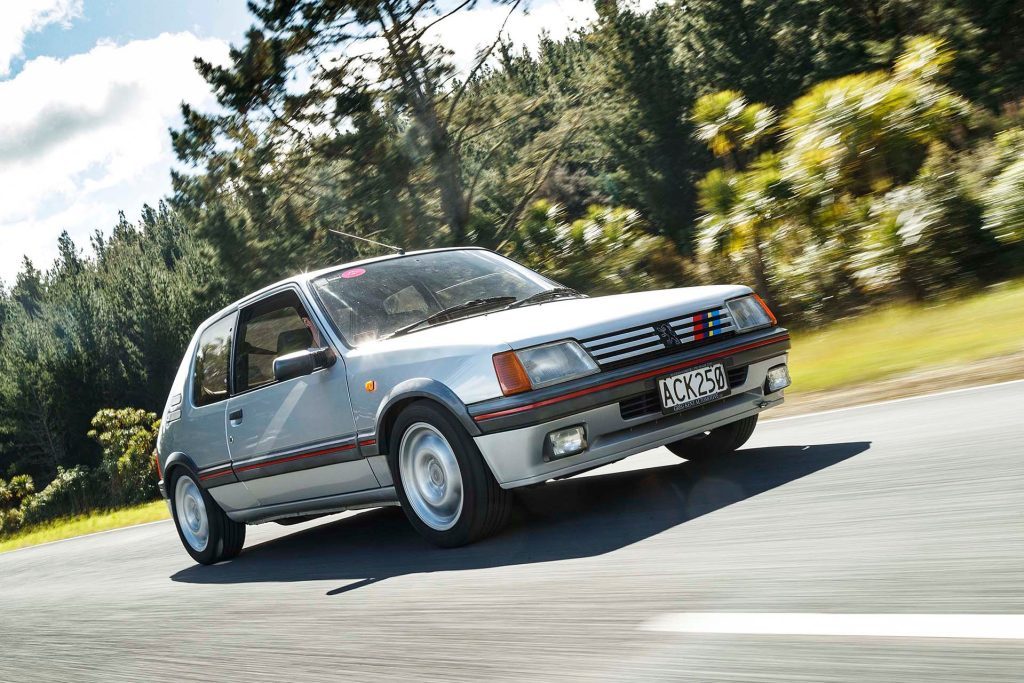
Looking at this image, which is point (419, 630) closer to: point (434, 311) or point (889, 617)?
point (889, 617)

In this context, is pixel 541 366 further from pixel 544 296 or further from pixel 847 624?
pixel 847 624

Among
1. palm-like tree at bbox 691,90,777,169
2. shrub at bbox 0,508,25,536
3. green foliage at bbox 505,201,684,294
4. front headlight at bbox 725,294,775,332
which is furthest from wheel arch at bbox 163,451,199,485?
shrub at bbox 0,508,25,536

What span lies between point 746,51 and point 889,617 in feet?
176

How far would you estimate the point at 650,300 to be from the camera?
218 inches

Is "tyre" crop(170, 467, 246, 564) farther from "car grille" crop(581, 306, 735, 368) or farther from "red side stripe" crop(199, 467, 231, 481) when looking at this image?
"car grille" crop(581, 306, 735, 368)

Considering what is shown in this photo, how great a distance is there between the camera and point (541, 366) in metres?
4.95

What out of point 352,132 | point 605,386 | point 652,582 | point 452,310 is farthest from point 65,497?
point 652,582

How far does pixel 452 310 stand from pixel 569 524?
1.39 meters

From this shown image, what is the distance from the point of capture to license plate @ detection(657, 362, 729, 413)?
5.14 meters

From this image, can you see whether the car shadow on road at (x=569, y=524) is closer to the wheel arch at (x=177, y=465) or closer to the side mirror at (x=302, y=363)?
the wheel arch at (x=177, y=465)

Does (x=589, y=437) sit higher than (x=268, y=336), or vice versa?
(x=268, y=336)

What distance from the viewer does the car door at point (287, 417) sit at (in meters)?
5.86

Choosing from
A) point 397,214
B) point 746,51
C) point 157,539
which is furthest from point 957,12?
point 157,539

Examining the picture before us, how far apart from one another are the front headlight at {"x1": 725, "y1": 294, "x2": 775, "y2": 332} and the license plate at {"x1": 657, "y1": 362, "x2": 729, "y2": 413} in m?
0.39
